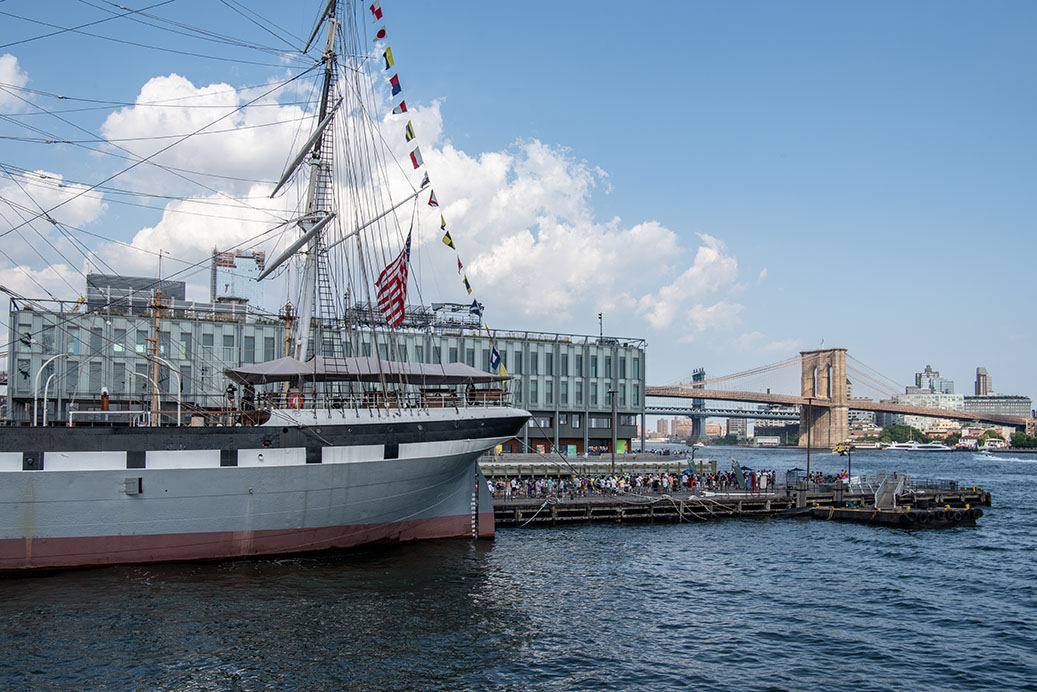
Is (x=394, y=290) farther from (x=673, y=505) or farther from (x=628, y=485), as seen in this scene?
(x=628, y=485)

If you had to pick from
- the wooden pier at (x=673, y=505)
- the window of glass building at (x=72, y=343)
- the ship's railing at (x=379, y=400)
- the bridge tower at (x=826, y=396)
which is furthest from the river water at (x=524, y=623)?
the bridge tower at (x=826, y=396)

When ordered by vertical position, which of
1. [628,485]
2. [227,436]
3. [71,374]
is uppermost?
[71,374]

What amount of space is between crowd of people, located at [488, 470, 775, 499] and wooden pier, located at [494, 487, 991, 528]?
1.00 metres

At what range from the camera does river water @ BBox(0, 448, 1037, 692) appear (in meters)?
18.2

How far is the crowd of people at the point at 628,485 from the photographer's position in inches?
1850

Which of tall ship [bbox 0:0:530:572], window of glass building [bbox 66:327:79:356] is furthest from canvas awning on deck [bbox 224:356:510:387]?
window of glass building [bbox 66:327:79:356]

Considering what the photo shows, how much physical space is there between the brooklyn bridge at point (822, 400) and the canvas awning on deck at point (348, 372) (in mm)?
116538

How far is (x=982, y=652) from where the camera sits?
70.5 feet

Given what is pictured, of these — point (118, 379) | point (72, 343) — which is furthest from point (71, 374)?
point (118, 379)

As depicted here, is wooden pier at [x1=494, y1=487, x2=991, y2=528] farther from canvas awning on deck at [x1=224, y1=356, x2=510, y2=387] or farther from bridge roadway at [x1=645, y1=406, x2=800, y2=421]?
bridge roadway at [x1=645, y1=406, x2=800, y2=421]

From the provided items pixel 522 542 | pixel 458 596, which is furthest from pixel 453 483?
pixel 458 596

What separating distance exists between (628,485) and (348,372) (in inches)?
998

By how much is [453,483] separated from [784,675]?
17.2 metres

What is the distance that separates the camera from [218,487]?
2741cm
